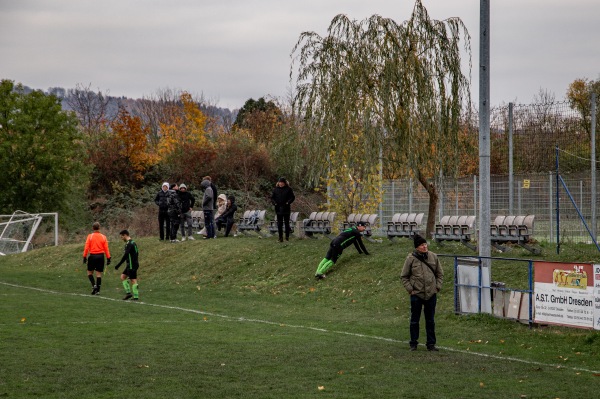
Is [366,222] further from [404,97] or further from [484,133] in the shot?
[484,133]

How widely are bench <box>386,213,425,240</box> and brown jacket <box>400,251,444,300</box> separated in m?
13.2

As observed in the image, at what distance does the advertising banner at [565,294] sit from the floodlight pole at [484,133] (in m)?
1.94

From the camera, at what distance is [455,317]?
19188 millimetres

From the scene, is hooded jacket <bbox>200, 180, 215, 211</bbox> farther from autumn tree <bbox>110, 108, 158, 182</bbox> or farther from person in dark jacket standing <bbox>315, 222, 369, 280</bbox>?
autumn tree <bbox>110, 108, 158, 182</bbox>

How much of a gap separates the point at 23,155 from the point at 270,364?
3755 centimetres

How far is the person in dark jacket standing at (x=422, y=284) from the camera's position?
15.1 meters

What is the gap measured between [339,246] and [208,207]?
9.59m

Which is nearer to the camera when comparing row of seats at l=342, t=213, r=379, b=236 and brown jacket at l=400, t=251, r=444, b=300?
brown jacket at l=400, t=251, r=444, b=300

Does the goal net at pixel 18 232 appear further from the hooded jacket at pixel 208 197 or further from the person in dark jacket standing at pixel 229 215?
the hooded jacket at pixel 208 197

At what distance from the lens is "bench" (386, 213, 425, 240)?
28.6m

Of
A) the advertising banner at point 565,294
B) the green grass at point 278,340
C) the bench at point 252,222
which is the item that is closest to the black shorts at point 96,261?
the green grass at point 278,340

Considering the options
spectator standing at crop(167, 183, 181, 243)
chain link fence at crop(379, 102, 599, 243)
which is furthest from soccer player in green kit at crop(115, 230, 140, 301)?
chain link fence at crop(379, 102, 599, 243)

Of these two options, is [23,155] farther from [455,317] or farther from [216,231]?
[455,317]

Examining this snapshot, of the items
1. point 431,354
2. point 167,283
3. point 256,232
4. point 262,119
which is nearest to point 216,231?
point 256,232
